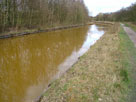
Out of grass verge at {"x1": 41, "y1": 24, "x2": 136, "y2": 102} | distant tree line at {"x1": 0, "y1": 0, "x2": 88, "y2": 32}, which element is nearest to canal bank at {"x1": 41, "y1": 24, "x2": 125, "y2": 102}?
grass verge at {"x1": 41, "y1": 24, "x2": 136, "y2": 102}

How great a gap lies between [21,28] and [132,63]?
16.7 m

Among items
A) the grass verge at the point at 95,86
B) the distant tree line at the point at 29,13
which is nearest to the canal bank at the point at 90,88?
the grass verge at the point at 95,86

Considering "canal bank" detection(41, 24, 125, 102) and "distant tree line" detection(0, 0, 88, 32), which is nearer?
"canal bank" detection(41, 24, 125, 102)

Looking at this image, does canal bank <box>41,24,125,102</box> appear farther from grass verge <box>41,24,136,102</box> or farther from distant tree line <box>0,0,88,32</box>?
distant tree line <box>0,0,88,32</box>

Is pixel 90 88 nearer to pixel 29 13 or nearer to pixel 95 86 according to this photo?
pixel 95 86

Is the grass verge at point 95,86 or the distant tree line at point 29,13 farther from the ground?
the distant tree line at point 29,13

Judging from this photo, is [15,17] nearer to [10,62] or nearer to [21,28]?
[21,28]

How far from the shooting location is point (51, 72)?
570 centimetres

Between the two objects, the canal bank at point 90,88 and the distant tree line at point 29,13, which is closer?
the canal bank at point 90,88

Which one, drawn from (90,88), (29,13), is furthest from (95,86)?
(29,13)

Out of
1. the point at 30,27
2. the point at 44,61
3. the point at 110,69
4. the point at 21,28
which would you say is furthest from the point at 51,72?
the point at 30,27

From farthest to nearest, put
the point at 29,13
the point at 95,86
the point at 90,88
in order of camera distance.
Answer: the point at 29,13
the point at 95,86
the point at 90,88

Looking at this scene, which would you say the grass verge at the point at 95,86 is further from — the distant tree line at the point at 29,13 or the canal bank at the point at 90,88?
the distant tree line at the point at 29,13

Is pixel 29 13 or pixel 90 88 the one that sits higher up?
pixel 29 13
